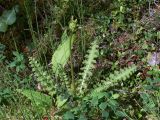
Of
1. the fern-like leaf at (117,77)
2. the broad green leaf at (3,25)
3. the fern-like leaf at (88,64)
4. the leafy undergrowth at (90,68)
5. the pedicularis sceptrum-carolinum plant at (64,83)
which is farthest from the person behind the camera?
the broad green leaf at (3,25)

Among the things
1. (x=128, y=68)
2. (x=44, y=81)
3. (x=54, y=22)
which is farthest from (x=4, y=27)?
(x=128, y=68)

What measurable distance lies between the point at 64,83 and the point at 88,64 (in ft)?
0.95

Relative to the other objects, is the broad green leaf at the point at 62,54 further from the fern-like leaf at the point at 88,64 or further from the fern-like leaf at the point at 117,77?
the fern-like leaf at the point at 117,77

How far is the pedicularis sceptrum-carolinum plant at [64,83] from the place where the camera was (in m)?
3.51

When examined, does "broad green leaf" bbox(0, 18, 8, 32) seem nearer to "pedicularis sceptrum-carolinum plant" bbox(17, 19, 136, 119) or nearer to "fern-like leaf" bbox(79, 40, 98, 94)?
"pedicularis sceptrum-carolinum plant" bbox(17, 19, 136, 119)

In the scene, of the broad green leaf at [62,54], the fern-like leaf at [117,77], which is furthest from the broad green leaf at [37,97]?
the fern-like leaf at [117,77]

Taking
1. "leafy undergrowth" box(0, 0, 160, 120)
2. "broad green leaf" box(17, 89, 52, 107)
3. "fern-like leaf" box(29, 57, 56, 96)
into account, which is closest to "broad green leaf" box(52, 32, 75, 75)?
"leafy undergrowth" box(0, 0, 160, 120)

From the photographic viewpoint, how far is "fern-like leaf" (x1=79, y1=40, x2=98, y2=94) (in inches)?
148

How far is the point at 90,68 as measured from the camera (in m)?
3.79

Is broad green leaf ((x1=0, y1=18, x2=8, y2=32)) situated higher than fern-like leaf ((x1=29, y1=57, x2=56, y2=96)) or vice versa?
broad green leaf ((x1=0, y1=18, x2=8, y2=32))

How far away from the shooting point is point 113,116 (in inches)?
127

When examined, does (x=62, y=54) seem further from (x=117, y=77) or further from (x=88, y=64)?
(x=117, y=77)

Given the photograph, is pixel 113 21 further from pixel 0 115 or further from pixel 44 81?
pixel 0 115

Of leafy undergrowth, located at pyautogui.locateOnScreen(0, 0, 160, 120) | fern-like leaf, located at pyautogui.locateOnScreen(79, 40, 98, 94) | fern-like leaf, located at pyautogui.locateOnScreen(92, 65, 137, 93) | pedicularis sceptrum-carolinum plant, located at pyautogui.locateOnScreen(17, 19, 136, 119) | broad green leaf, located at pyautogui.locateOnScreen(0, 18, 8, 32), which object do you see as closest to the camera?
leafy undergrowth, located at pyautogui.locateOnScreen(0, 0, 160, 120)
